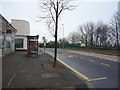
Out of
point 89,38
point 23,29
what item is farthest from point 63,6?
point 89,38

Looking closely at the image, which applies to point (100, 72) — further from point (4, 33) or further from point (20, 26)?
point (20, 26)

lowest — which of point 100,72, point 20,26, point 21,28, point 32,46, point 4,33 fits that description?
point 100,72

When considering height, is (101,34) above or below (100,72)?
above

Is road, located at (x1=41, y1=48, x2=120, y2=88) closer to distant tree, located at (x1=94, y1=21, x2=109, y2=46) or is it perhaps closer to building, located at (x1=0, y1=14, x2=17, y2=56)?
building, located at (x1=0, y1=14, x2=17, y2=56)

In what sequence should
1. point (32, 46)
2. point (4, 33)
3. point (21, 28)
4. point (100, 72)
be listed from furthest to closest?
1. point (21, 28)
2. point (32, 46)
3. point (4, 33)
4. point (100, 72)

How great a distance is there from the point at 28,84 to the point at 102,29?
52513 millimetres

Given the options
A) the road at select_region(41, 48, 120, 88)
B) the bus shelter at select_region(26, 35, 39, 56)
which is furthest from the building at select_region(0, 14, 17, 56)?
the road at select_region(41, 48, 120, 88)

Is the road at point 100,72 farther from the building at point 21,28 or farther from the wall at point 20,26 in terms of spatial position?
the wall at point 20,26

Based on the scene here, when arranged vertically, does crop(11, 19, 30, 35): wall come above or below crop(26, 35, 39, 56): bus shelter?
above

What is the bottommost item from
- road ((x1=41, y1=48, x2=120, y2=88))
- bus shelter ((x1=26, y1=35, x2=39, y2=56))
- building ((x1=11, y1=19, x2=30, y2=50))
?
road ((x1=41, y1=48, x2=120, y2=88))

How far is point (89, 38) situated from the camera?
195ft

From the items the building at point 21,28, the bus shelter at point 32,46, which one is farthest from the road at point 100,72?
the building at point 21,28

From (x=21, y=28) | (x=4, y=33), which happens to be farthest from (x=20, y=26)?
(x=4, y=33)

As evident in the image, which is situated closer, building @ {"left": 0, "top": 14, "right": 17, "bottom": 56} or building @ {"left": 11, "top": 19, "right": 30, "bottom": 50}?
building @ {"left": 0, "top": 14, "right": 17, "bottom": 56}
